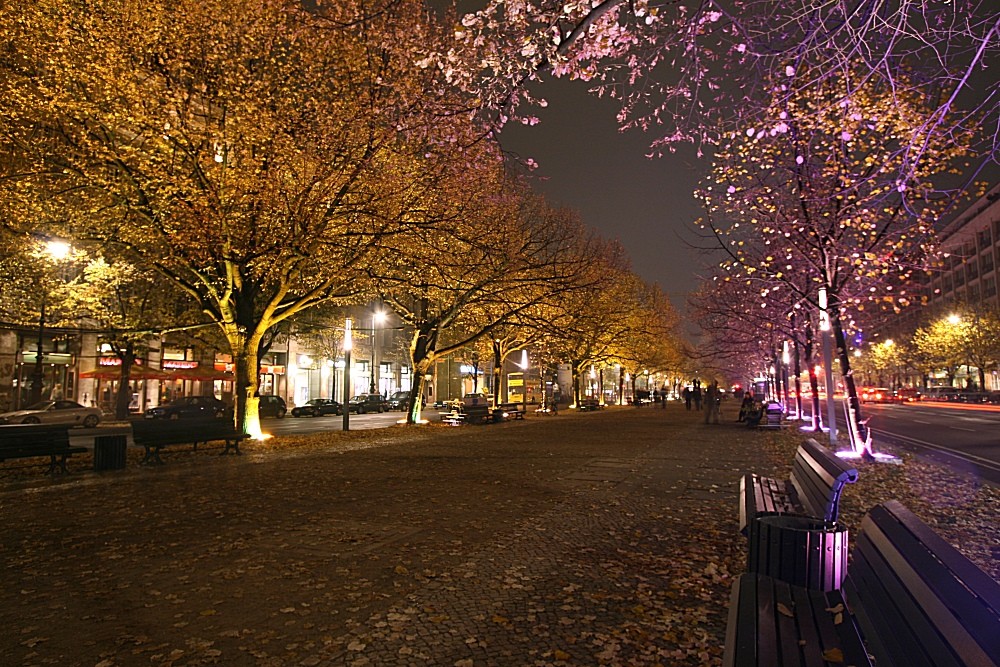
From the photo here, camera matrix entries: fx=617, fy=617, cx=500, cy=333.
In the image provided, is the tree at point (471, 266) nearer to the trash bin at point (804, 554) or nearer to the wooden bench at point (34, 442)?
the wooden bench at point (34, 442)

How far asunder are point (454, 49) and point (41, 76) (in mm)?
11909

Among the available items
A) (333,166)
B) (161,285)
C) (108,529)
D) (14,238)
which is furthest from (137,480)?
(161,285)

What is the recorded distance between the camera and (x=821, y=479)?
5.18 m

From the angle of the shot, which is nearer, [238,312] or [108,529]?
[108,529]

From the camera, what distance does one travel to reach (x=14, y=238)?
17750mm

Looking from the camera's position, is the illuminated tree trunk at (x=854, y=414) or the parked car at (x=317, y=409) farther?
the parked car at (x=317, y=409)

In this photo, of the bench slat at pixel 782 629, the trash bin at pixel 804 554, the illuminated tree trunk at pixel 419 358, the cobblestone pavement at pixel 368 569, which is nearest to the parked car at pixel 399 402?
the illuminated tree trunk at pixel 419 358

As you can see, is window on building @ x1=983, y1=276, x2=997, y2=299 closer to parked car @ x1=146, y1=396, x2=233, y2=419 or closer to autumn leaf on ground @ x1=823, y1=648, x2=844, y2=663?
parked car @ x1=146, y1=396, x2=233, y2=419

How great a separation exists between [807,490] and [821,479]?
864 millimetres

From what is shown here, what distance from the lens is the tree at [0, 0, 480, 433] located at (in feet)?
44.5

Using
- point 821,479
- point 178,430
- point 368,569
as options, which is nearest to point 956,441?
point 821,479

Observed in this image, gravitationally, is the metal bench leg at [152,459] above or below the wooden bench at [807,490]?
below

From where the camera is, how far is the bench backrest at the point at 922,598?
5.89 feet

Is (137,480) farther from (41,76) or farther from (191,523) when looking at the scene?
(41,76)
